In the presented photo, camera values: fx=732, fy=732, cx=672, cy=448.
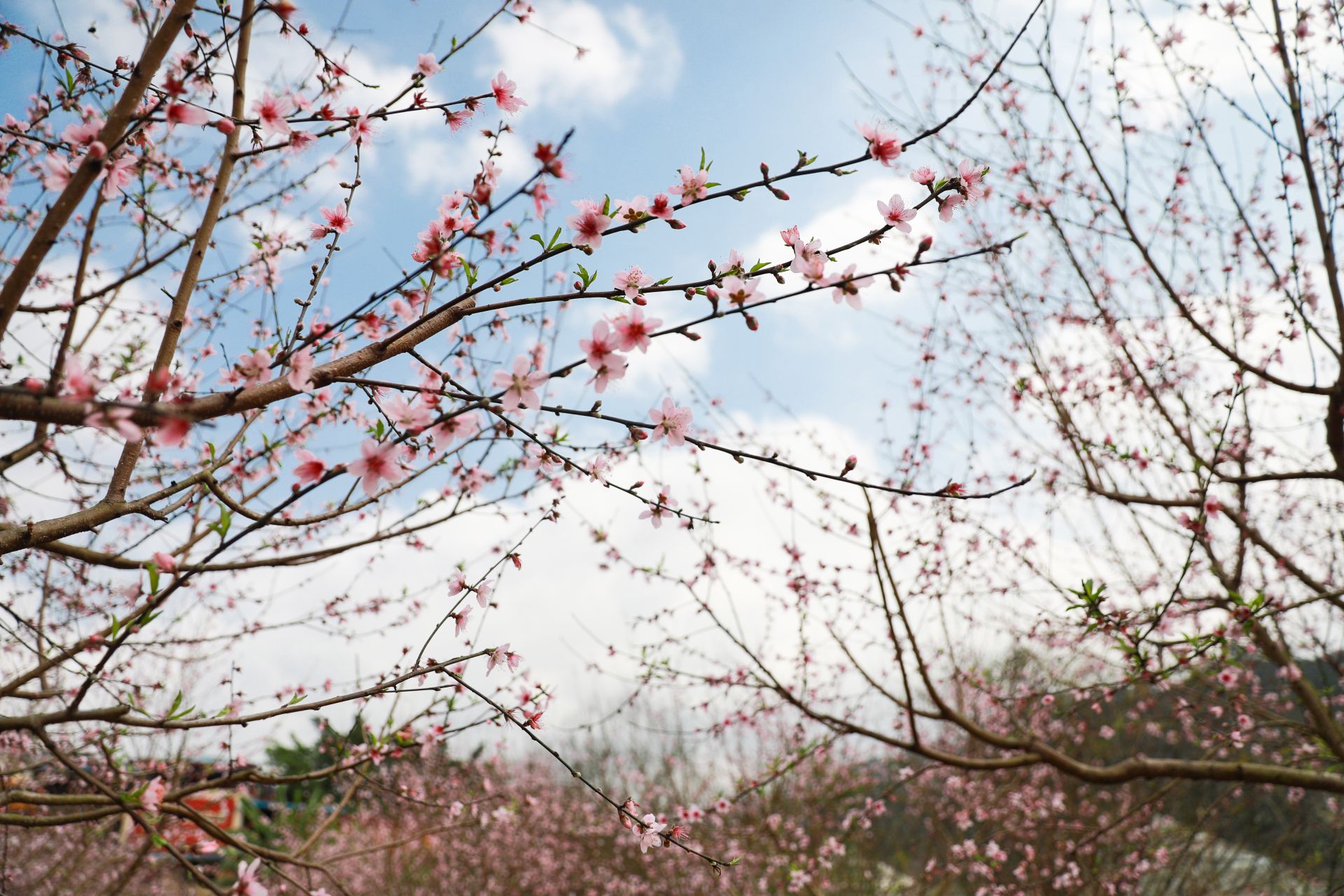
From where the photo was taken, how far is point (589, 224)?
1.84 meters

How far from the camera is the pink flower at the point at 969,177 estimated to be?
6.21 ft

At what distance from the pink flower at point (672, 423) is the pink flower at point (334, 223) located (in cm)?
127

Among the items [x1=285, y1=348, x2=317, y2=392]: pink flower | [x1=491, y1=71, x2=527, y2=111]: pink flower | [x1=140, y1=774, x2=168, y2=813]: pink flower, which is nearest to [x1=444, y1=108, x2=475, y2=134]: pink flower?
[x1=491, y1=71, x2=527, y2=111]: pink flower

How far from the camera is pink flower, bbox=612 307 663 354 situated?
1.69m

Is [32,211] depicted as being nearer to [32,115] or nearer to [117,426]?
[32,115]

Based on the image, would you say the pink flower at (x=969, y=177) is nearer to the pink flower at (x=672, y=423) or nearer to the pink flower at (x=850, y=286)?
the pink flower at (x=850, y=286)

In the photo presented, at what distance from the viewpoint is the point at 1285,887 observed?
819 cm

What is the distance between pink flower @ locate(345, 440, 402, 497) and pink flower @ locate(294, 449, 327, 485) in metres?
0.08

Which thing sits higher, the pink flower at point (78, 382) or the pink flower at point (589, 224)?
the pink flower at point (589, 224)

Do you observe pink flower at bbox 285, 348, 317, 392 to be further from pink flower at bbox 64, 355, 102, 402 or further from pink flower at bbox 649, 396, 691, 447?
pink flower at bbox 649, 396, 691, 447

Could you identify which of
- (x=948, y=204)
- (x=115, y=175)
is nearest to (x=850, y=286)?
(x=948, y=204)

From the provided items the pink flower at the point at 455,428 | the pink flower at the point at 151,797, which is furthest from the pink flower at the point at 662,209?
the pink flower at the point at 151,797

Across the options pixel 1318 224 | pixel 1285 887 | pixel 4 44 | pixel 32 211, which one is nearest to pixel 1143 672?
pixel 1318 224

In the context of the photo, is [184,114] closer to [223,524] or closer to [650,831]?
[223,524]
